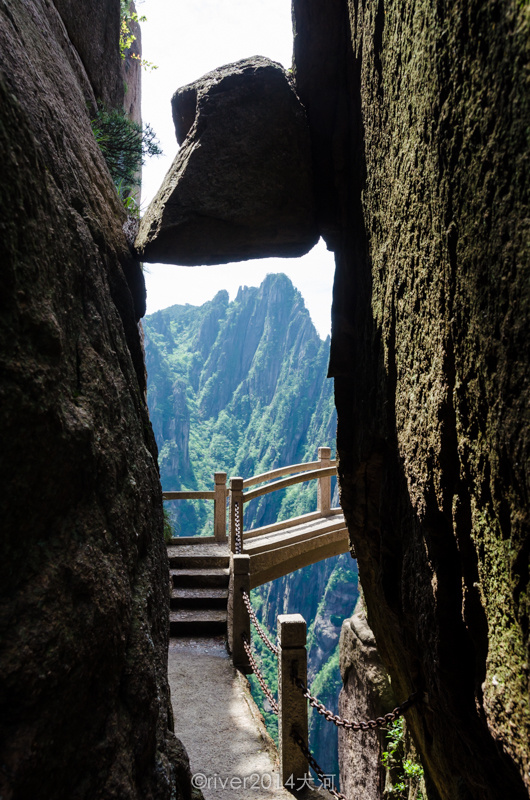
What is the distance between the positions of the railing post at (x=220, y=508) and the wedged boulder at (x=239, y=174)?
19.8 feet

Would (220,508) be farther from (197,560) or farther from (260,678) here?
(260,678)

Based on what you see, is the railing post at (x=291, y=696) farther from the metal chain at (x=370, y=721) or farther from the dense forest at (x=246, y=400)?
the dense forest at (x=246, y=400)

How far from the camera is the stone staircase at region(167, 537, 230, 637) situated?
705cm

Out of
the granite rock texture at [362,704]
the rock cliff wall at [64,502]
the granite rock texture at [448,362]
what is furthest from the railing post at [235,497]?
the rock cliff wall at [64,502]

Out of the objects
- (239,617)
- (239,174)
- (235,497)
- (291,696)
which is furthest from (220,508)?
(239,174)

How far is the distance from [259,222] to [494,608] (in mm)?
3181

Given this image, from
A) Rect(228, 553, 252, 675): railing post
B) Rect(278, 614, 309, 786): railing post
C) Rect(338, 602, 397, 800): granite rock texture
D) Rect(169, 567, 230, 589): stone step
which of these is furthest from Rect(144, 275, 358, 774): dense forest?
Rect(278, 614, 309, 786): railing post

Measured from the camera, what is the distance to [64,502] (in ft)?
6.38

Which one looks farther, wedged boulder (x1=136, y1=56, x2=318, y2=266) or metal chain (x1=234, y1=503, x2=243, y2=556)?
metal chain (x1=234, y1=503, x2=243, y2=556)

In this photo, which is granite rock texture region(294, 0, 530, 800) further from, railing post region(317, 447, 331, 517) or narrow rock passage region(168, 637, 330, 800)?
railing post region(317, 447, 331, 517)

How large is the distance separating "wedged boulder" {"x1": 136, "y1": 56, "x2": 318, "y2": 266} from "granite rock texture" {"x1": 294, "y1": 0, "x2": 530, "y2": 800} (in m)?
0.50

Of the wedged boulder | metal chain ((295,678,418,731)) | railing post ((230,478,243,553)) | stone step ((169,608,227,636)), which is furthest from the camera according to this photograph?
railing post ((230,478,243,553))

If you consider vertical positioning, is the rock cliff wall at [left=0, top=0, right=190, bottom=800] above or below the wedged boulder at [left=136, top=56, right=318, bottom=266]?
below

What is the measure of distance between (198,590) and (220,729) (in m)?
2.93
